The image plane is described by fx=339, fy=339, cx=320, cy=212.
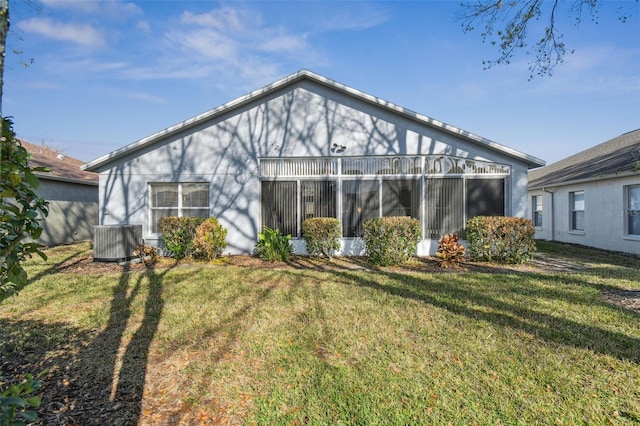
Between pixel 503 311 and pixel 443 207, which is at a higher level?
pixel 443 207

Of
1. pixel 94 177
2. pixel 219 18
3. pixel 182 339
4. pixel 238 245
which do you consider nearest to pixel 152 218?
pixel 238 245

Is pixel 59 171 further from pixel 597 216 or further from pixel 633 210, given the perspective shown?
pixel 633 210

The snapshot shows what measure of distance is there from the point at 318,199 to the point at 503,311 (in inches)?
252

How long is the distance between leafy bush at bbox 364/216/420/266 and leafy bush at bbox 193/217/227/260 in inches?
170

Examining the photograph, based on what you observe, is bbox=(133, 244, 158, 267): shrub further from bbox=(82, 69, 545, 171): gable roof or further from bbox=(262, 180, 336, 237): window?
bbox=(262, 180, 336, 237): window

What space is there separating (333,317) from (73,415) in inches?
122

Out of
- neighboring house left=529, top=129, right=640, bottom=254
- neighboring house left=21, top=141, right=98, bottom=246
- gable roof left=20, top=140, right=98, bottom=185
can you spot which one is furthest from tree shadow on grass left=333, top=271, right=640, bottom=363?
neighboring house left=21, top=141, right=98, bottom=246

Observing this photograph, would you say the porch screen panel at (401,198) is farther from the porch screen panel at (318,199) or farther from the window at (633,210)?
the window at (633,210)

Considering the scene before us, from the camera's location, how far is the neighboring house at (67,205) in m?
13.7

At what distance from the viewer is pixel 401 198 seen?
10484 millimetres

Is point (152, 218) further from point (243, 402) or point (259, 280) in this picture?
point (243, 402)

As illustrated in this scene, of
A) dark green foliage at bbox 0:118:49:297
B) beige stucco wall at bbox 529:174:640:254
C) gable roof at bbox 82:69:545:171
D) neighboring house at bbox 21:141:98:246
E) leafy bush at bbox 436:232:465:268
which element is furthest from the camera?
neighboring house at bbox 21:141:98:246

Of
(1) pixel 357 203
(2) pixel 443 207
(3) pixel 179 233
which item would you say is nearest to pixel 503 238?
(2) pixel 443 207

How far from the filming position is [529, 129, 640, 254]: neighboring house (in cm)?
1103
